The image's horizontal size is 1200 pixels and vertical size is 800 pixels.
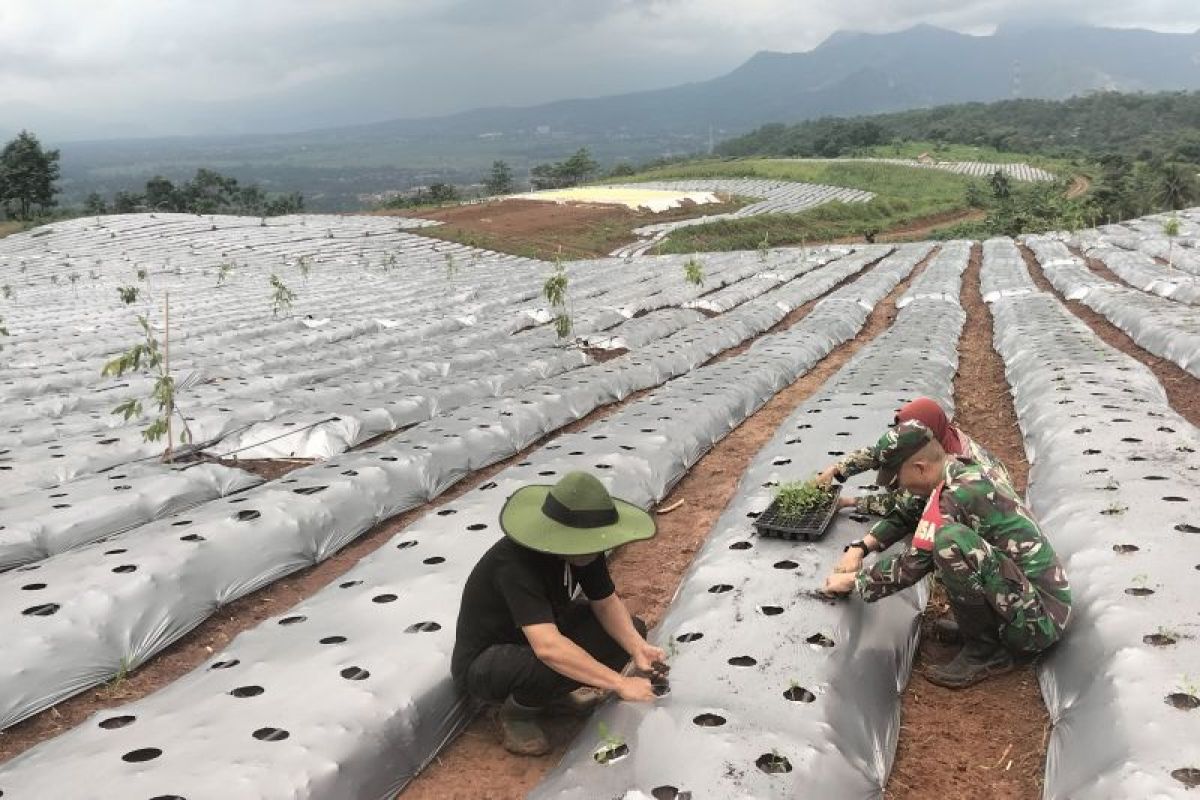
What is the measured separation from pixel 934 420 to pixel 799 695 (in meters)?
1.46

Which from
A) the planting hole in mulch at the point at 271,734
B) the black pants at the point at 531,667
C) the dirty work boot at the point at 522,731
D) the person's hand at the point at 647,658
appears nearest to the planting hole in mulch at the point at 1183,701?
the person's hand at the point at 647,658

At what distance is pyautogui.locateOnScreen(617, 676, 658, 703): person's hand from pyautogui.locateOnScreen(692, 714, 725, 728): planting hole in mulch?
247 millimetres

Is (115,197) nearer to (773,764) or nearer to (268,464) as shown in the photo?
(268,464)

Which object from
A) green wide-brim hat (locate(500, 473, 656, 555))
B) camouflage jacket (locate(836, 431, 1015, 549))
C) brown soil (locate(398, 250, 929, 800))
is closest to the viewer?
green wide-brim hat (locate(500, 473, 656, 555))

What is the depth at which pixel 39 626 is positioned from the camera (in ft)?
15.6

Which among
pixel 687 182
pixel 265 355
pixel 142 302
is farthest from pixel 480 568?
pixel 687 182

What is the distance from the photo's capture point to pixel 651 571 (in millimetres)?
6141

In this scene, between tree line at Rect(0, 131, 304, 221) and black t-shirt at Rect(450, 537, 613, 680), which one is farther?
tree line at Rect(0, 131, 304, 221)

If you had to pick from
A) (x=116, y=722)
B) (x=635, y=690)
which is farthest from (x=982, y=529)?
(x=116, y=722)

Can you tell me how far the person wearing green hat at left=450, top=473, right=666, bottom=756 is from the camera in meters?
3.56

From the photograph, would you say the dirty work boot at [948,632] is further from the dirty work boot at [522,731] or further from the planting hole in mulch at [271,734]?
the planting hole in mulch at [271,734]

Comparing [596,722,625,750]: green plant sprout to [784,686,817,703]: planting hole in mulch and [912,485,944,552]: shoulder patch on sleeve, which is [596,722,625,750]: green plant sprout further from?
[912,485,944,552]: shoulder patch on sleeve

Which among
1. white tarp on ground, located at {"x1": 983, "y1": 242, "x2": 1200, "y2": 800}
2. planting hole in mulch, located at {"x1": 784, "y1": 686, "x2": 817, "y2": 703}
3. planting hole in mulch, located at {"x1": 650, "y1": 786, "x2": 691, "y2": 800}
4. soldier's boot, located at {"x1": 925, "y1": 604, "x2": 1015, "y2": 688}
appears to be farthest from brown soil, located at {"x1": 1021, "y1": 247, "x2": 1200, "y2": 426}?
planting hole in mulch, located at {"x1": 650, "y1": 786, "x2": 691, "y2": 800}

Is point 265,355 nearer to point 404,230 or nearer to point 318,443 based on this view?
point 318,443
